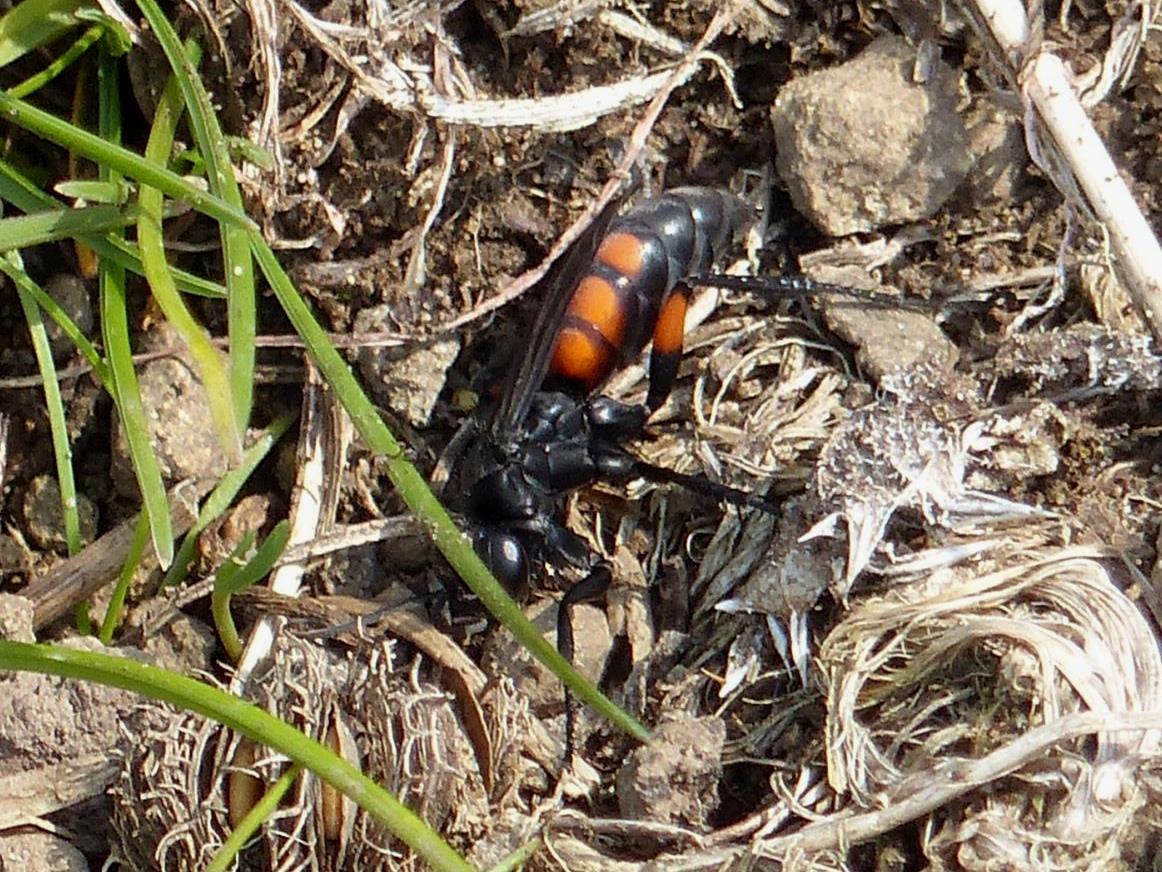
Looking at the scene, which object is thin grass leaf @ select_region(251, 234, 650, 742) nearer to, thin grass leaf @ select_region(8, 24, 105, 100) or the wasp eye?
the wasp eye

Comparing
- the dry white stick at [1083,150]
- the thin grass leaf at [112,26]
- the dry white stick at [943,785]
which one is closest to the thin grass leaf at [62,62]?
the thin grass leaf at [112,26]

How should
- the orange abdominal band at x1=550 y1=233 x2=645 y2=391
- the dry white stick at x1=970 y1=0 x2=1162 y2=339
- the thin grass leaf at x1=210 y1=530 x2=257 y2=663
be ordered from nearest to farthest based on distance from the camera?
the dry white stick at x1=970 y1=0 x2=1162 y2=339
the thin grass leaf at x1=210 y1=530 x2=257 y2=663
the orange abdominal band at x1=550 y1=233 x2=645 y2=391

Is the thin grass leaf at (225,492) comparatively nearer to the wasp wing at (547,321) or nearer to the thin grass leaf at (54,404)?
the thin grass leaf at (54,404)

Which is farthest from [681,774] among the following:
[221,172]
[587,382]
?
[221,172]

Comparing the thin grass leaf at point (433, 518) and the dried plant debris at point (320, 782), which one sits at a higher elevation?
the thin grass leaf at point (433, 518)

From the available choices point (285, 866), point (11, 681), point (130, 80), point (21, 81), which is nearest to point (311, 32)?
point (130, 80)

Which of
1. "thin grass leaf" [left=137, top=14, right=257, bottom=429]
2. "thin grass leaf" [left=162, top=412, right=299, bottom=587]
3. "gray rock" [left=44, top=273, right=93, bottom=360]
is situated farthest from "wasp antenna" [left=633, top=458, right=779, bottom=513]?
"gray rock" [left=44, top=273, right=93, bottom=360]
